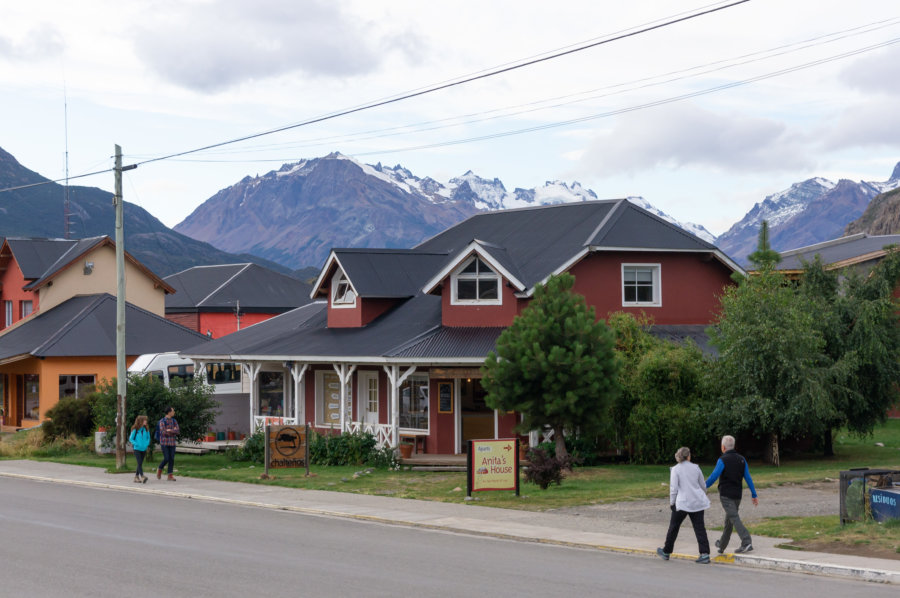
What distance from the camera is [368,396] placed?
3362cm

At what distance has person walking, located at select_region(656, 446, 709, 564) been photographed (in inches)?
568

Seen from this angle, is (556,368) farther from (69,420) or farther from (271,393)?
(69,420)

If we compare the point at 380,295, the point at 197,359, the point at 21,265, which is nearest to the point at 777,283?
the point at 380,295

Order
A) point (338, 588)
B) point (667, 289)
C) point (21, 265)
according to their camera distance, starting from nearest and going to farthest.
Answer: point (338, 588) → point (667, 289) → point (21, 265)

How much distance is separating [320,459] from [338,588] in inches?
745

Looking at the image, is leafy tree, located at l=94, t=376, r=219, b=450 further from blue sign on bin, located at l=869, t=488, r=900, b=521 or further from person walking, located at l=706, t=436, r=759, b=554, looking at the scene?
blue sign on bin, located at l=869, t=488, r=900, b=521

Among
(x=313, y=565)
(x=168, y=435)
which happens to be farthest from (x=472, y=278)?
(x=313, y=565)

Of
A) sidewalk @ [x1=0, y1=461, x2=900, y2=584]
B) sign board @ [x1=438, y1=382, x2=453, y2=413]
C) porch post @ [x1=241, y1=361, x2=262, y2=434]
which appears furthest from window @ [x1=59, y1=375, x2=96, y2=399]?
sign board @ [x1=438, y1=382, x2=453, y2=413]

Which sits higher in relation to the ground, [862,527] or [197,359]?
[197,359]

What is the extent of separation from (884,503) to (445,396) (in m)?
16.5

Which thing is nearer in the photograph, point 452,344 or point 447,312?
point 452,344

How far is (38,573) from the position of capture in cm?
1311

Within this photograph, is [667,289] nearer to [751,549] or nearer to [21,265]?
[751,549]

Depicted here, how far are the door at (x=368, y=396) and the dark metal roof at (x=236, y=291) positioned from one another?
4582cm
